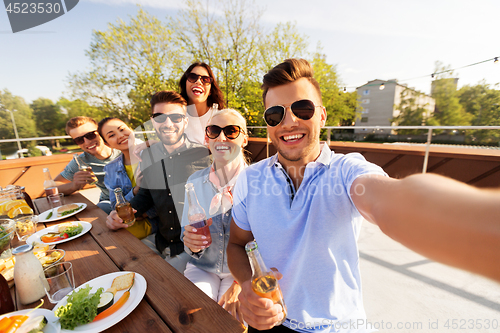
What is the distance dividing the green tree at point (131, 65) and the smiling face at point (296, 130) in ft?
35.2

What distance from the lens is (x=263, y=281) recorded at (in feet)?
2.85

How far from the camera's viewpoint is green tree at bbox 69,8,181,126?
35.1 feet

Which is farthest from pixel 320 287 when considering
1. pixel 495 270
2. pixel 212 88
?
pixel 212 88

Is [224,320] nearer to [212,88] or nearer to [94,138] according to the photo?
[94,138]

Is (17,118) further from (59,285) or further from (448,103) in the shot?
(448,103)

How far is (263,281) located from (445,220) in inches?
25.7

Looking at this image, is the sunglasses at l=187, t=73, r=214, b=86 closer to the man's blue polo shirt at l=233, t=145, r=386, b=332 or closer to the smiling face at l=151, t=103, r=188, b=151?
the smiling face at l=151, t=103, r=188, b=151

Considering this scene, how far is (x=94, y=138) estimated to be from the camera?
8.85 feet

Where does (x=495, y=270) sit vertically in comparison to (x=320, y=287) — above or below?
above

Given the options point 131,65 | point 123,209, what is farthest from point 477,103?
point 123,209

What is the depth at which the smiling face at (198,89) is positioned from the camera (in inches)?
118

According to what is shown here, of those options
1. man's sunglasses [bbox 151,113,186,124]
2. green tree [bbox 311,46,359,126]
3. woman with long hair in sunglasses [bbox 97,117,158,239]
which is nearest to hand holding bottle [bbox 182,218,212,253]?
woman with long hair in sunglasses [bbox 97,117,158,239]

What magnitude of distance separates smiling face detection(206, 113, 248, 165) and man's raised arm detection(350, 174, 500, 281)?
122 cm

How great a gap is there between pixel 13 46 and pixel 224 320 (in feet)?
43.6
